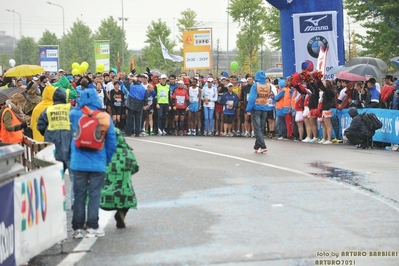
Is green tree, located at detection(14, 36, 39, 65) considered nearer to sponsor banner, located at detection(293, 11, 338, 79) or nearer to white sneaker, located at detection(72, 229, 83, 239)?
sponsor banner, located at detection(293, 11, 338, 79)

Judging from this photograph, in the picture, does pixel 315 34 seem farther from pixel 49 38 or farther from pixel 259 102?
pixel 49 38

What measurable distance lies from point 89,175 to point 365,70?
14717mm

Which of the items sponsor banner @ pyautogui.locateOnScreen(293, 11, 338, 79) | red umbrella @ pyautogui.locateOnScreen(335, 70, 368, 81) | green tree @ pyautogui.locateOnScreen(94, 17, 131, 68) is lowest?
red umbrella @ pyautogui.locateOnScreen(335, 70, 368, 81)

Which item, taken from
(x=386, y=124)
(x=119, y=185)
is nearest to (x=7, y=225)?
(x=119, y=185)

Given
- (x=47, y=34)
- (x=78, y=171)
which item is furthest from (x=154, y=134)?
(x=47, y=34)

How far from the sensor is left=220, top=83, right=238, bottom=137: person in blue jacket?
90.5ft

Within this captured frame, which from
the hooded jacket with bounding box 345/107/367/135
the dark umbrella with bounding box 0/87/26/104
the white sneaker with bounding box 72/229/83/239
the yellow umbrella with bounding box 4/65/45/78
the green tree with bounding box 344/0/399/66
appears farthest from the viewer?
the green tree with bounding box 344/0/399/66

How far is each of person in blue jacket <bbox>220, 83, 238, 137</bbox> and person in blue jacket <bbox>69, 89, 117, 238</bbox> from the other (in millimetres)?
17954

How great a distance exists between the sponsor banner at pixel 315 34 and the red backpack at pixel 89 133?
20.1 metres

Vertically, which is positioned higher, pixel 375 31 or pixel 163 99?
pixel 375 31

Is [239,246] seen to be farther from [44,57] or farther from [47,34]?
→ [47,34]

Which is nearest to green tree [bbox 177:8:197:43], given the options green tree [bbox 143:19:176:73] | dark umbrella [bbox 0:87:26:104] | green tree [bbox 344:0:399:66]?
green tree [bbox 143:19:176:73]

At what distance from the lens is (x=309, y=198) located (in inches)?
488

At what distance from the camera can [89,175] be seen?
971cm
